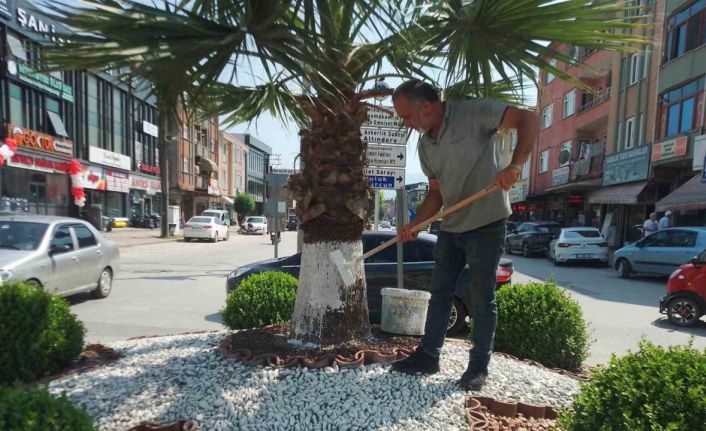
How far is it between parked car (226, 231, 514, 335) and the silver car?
2.79 metres

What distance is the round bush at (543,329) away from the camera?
3.54 meters

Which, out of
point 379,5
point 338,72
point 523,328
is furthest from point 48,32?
point 523,328

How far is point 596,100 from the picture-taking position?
2400cm

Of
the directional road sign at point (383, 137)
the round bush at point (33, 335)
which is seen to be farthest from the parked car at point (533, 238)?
the round bush at point (33, 335)

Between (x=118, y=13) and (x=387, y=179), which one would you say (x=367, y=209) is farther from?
(x=387, y=179)

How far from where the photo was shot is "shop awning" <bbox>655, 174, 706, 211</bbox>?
13582mm

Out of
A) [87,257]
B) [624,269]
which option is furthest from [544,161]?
[87,257]

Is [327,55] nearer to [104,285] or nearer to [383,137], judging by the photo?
[383,137]

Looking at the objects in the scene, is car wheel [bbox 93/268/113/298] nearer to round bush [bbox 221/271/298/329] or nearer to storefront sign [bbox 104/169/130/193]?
round bush [bbox 221/271/298/329]

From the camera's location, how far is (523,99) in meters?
3.63

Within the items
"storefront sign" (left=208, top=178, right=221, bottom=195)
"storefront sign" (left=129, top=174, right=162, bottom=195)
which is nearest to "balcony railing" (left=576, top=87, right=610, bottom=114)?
"storefront sign" (left=129, top=174, right=162, bottom=195)

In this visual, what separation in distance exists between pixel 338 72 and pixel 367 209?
1215mm

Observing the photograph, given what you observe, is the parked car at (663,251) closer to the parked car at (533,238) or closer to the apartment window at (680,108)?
the parked car at (533,238)

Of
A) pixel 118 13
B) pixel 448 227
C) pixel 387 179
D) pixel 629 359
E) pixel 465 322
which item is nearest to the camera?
pixel 118 13
